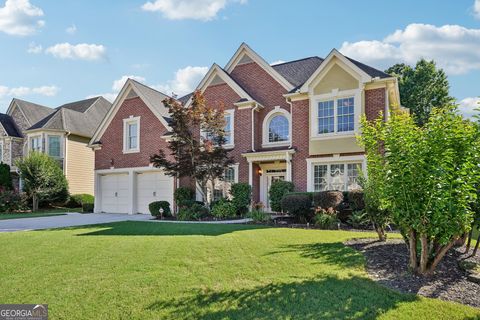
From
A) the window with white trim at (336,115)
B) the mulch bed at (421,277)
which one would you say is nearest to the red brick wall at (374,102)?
the window with white trim at (336,115)

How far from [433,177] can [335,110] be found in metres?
10.9

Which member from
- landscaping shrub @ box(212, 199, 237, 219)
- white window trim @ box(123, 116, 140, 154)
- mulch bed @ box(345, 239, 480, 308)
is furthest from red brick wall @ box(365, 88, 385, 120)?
white window trim @ box(123, 116, 140, 154)

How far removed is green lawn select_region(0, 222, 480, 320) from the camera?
166 inches

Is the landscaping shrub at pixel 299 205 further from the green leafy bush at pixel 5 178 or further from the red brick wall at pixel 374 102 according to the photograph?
the green leafy bush at pixel 5 178

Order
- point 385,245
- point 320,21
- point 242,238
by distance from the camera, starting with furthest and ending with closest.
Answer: point 320,21
point 242,238
point 385,245

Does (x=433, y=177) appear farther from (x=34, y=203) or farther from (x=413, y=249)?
(x=34, y=203)

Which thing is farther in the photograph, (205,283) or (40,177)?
(40,177)

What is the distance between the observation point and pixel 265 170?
59.4ft

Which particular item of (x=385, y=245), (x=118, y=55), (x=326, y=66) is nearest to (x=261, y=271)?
(x=385, y=245)

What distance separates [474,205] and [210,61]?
16.4 metres

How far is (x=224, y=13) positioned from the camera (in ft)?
42.3

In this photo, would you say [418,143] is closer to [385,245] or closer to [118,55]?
[385,245]

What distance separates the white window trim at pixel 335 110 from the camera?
1486 cm

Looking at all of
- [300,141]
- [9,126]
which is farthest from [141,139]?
[9,126]
